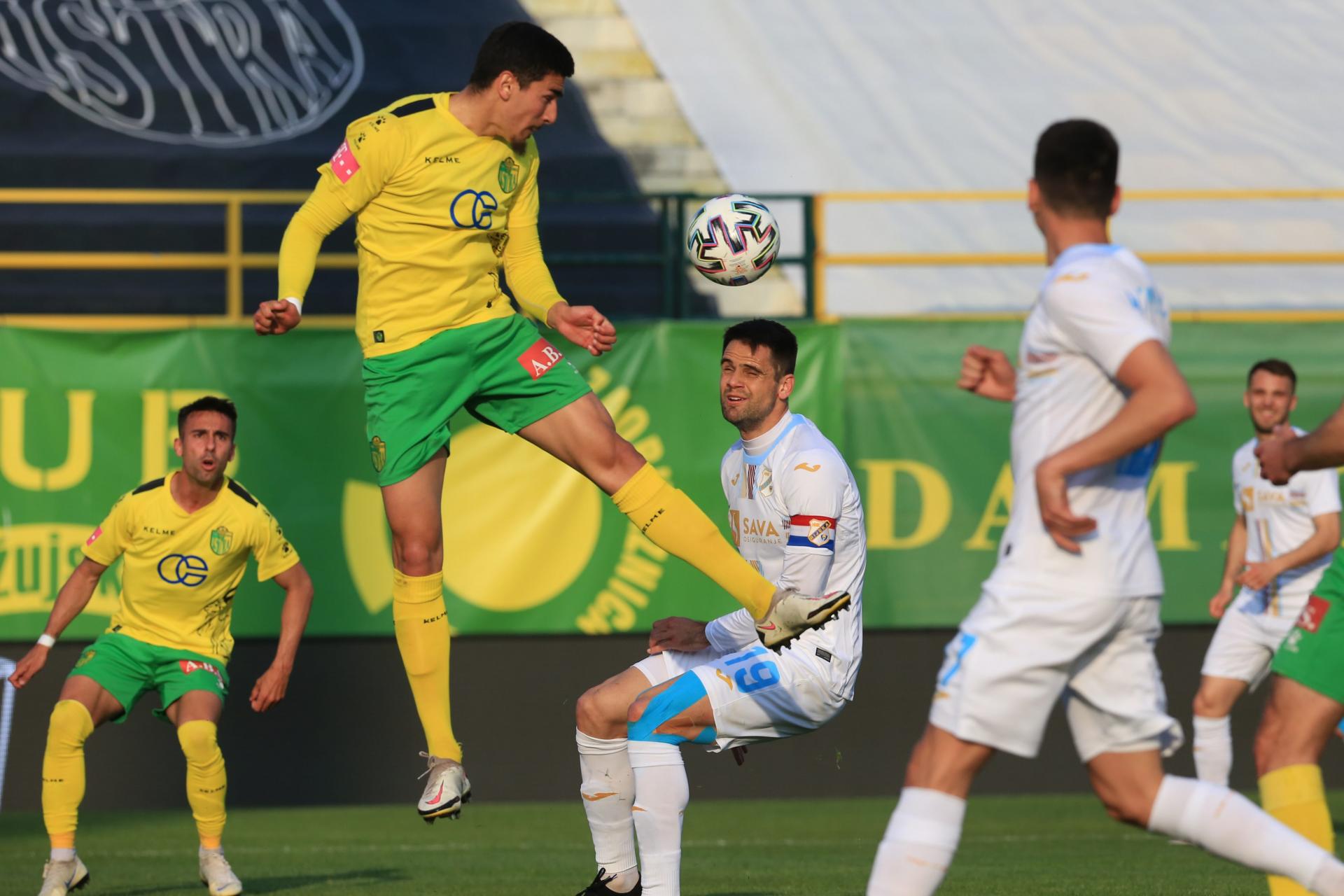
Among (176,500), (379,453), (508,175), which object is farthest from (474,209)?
(176,500)

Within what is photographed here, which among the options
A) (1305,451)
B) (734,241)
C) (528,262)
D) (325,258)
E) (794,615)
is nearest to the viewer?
(1305,451)

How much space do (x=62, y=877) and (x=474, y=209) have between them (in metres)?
3.11

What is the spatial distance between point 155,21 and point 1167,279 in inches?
398

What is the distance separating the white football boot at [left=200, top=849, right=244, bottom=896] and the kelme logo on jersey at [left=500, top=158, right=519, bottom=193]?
9.77 feet

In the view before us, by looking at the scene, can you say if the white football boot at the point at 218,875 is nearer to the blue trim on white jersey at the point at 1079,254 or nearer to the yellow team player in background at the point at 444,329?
the yellow team player in background at the point at 444,329

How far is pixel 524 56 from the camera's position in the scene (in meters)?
5.89

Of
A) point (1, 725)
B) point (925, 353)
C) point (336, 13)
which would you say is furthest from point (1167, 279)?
point (1, 725)

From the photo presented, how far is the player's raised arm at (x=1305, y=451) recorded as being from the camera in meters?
4.42

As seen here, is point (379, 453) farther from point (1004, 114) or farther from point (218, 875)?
point (1004, 114)

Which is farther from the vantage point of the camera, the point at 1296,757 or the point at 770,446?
the point at 770,446

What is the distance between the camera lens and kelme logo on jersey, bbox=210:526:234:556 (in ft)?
26.1

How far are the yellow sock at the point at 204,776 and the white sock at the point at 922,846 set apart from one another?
395 cm

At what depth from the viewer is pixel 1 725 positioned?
10680 mm

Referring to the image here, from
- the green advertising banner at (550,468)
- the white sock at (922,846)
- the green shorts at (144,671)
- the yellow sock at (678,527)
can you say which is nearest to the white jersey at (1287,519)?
the green advertising banner at (550,468)
